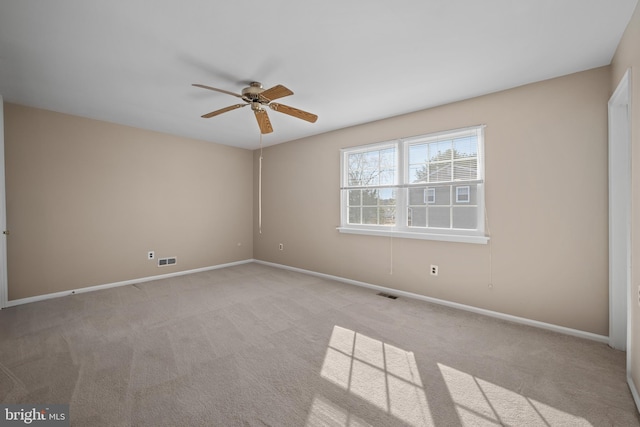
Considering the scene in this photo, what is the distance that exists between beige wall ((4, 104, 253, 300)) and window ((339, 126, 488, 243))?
281 centimetres

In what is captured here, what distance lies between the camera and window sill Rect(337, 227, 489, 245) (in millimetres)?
3147

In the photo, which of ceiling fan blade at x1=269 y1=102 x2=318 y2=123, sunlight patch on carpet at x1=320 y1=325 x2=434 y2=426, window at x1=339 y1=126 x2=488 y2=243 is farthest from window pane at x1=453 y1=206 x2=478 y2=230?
ceiling fan blade at x1=269 y1=102 x2=318 y2=123

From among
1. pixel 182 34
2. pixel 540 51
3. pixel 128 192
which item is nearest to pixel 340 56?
pixel 182 34

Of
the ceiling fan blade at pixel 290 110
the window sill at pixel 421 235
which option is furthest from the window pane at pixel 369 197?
the ceiling fan blade at pixel 290 110

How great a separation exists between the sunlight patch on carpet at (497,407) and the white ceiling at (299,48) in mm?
2541

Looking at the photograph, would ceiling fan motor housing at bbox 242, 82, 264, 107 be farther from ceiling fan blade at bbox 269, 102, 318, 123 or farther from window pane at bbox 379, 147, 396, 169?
window pane at bbox 379, 147, 396, 169

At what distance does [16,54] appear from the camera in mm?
2297

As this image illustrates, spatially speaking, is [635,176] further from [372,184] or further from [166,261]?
[166,261]

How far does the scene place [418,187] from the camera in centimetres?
364

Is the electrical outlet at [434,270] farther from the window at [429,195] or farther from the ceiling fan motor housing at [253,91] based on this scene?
the ceiling fan motor housing at [253,91]

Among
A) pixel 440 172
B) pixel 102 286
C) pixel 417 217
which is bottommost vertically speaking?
pixel 102 286

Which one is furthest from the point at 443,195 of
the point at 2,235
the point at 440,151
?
the point at 2,235

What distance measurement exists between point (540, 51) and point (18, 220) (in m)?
5.95

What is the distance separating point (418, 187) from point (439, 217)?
479mm
